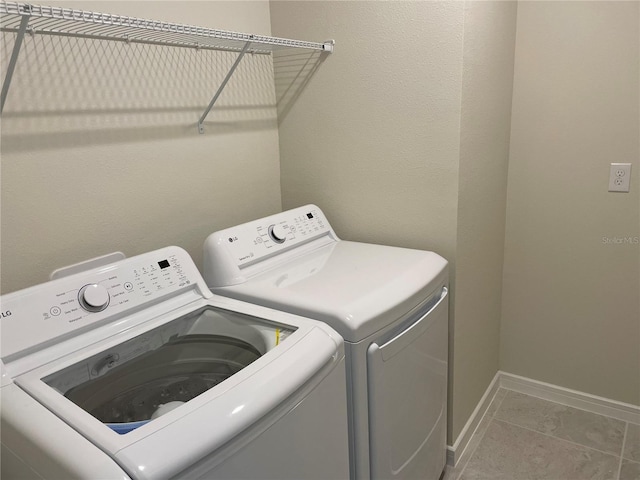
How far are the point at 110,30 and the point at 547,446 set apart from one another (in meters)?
2.29

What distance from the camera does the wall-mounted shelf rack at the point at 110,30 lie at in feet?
3.45

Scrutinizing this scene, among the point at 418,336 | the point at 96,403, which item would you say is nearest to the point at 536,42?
the point at 418,336

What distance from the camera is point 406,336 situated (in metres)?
1.49

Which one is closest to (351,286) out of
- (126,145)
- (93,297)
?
(93,297)

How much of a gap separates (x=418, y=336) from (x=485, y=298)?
760 millimetres

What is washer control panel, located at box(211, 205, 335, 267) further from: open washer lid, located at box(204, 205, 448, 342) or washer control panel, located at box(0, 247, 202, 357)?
washer control panel, located at box(0, 247, 202, 357)

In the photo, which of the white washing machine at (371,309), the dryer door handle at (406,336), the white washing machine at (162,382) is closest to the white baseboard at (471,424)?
the white washing machine at (371,309)

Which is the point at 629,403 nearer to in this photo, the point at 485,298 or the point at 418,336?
the point at 485,298

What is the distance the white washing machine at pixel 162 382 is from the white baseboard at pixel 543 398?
971 millimetres

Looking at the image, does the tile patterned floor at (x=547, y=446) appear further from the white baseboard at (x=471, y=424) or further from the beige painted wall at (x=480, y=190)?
the beige painted wall at (x=480, y=190)

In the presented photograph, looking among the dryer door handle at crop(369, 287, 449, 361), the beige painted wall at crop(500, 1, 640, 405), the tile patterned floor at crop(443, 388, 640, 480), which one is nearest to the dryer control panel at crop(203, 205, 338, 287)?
the dryer door handle at crop(369, 287, 449, 361)

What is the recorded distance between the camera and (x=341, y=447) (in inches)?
50.3

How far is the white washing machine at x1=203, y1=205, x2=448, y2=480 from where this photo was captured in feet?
4.50

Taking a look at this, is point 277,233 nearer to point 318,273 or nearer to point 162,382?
point 318,273
